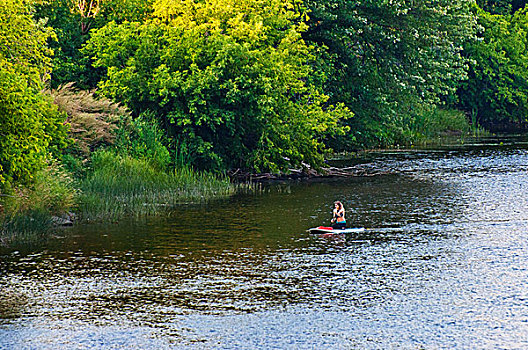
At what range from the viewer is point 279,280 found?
15.5 m

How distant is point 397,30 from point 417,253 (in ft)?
86.6

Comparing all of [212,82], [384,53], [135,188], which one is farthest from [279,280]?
[384,53]

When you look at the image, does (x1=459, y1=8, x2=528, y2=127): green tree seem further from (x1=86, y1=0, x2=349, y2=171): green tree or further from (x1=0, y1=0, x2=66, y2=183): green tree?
(x1=0, y1=0, x2=66, y2=183): green tree

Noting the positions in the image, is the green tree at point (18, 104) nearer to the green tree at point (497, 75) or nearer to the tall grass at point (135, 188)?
the tall grass at point (135, 188)

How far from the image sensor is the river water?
12.2m

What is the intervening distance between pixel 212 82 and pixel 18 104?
12208mm

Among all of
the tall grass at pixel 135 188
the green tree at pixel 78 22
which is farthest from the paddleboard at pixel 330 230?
the green tree at pixel 78 22

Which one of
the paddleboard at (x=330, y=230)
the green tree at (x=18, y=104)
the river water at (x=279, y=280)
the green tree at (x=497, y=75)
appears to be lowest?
the river water at (x=279, y=280)

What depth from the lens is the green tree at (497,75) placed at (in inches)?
2554

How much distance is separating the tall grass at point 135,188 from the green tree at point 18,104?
250 cm

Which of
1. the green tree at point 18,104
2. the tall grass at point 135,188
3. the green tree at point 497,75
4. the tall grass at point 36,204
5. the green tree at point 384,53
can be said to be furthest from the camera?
the green tree at point 497,75

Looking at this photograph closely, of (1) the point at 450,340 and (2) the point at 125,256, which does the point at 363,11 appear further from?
(1) the point at 450,340

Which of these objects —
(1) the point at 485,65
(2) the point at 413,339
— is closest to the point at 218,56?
(2) the point at 413,339

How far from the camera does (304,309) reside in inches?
529
